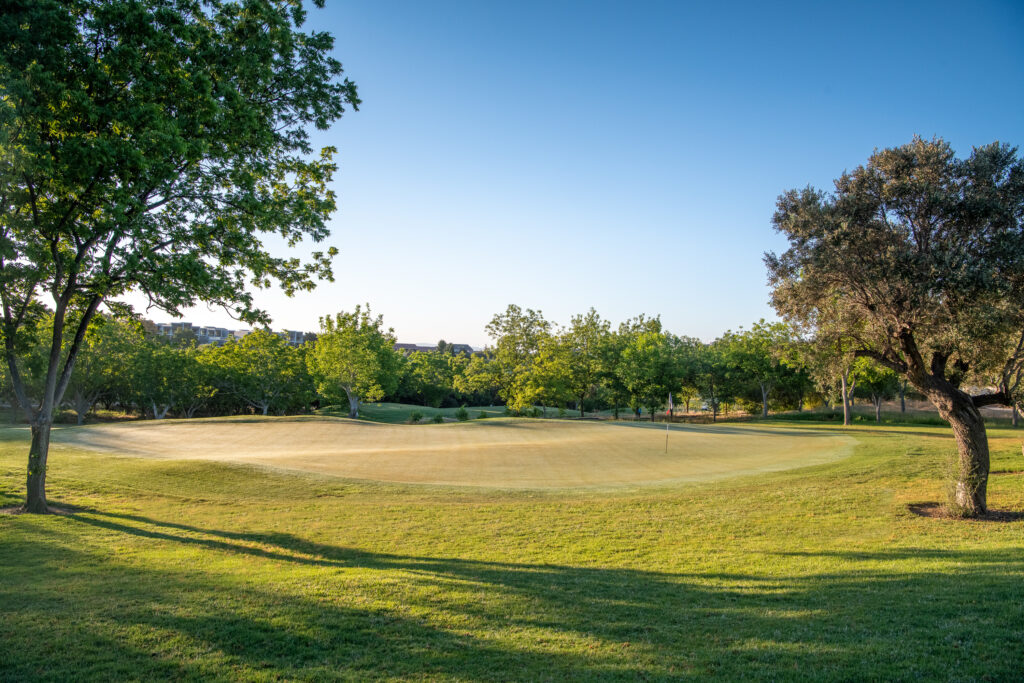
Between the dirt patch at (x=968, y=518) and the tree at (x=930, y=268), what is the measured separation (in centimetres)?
24

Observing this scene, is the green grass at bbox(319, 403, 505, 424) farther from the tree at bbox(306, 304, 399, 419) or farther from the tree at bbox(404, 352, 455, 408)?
the tree at bbox(404, 352, 455, 408)

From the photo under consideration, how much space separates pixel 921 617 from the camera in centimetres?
600

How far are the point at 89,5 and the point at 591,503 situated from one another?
15209 millimetres

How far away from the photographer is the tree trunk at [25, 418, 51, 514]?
12891mm

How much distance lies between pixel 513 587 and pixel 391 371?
5475 centimetres

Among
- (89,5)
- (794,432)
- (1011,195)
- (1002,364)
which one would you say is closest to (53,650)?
(89,5)

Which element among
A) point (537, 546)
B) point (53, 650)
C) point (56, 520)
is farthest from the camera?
point (56, 520)

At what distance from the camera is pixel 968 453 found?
12773 mm

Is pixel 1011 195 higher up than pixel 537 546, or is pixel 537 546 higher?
pixel 1011 195

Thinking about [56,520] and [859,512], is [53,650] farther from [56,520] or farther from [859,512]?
[859,512]

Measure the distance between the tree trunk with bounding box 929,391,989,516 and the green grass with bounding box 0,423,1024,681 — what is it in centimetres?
100

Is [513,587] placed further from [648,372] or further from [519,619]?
[648,372]

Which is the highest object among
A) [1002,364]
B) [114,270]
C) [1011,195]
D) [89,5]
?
[89,5]

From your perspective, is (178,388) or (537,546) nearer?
(537,546)
